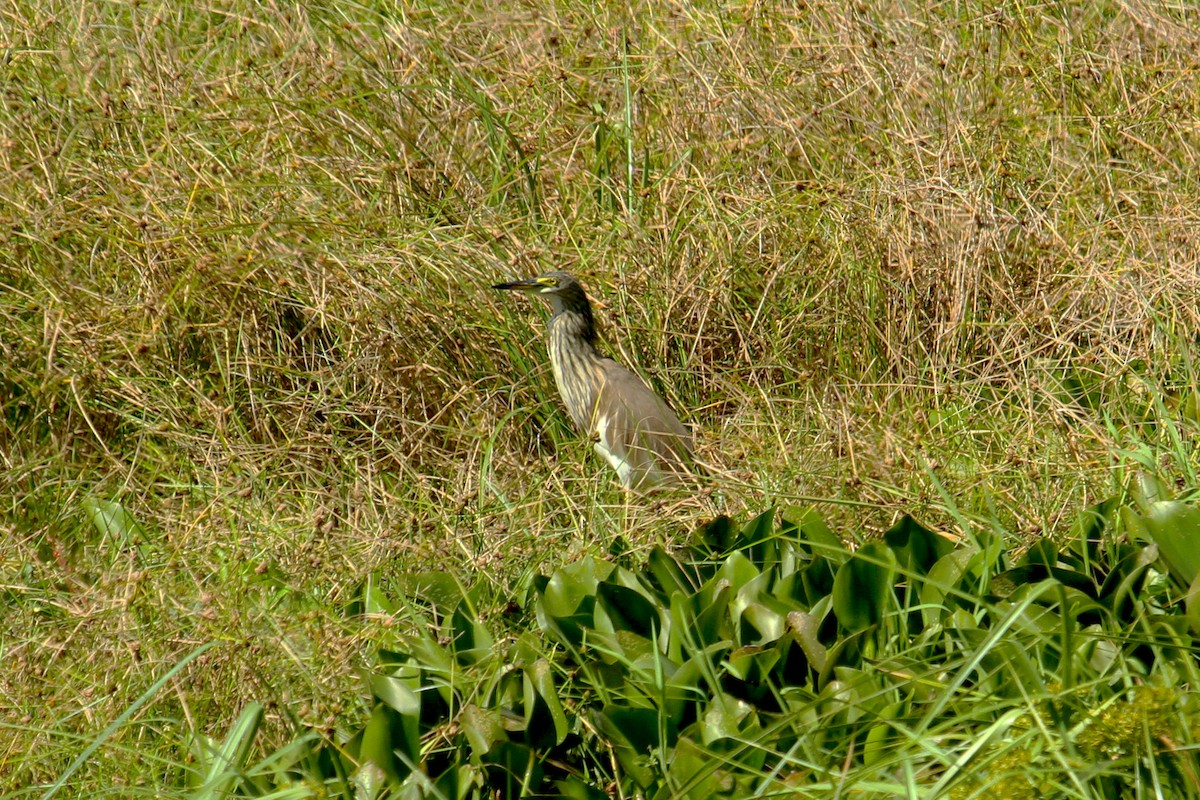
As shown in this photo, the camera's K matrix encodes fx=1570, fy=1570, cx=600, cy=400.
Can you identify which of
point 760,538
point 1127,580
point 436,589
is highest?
point 1127,580

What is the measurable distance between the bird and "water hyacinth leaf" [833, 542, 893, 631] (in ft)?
4.57

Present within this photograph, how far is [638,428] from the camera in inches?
185

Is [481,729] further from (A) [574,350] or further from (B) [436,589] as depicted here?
(A) [574,350]

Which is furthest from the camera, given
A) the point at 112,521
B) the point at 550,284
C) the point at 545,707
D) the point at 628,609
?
the point at 550,284

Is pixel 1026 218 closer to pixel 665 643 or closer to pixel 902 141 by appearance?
pixel 902 141

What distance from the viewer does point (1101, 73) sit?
19.2 feet

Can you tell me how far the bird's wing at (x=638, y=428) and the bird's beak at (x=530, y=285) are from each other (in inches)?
13.3

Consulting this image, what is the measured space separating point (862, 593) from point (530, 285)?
7.20ft

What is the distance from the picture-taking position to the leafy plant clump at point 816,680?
103 inches

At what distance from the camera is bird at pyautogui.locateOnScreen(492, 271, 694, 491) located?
4.74m

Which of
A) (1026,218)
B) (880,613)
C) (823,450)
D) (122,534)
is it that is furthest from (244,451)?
(1026,218)

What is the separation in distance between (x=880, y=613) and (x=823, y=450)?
1.07 m

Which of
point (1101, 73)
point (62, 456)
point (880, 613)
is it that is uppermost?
point (1101, 73)

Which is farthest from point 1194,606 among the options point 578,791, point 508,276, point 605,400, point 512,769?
point 508,276
